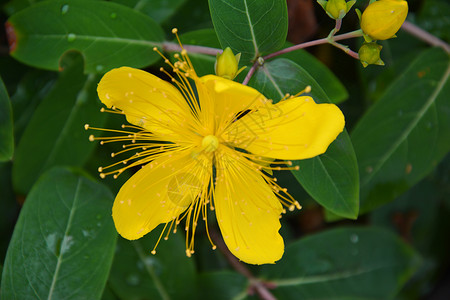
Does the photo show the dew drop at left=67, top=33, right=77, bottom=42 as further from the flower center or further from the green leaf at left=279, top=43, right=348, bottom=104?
the green leaf at left=279, top=43, right=348, bottom=104

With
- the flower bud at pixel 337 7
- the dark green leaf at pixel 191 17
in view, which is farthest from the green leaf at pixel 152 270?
the flower bud at pixel 337 7

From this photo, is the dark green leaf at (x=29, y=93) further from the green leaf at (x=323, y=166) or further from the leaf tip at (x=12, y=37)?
the green leaf at (x=323, y=166)

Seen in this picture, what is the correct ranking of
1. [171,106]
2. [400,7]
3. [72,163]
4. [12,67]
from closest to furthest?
[400,7]
[171,106]
[72,163]
[12,67]

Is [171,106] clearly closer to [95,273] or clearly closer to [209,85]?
[209,85]

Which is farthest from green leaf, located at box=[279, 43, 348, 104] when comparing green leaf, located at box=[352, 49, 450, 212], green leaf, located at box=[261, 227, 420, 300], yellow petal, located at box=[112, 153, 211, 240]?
green leaf, located at box=[261, 227, 420, 300]

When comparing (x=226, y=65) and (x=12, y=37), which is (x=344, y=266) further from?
(x=12, y=37)

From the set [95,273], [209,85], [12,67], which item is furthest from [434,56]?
[12,67]

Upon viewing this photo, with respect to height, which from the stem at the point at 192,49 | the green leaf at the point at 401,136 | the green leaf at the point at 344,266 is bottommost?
the green leaf at the point at 344,266
